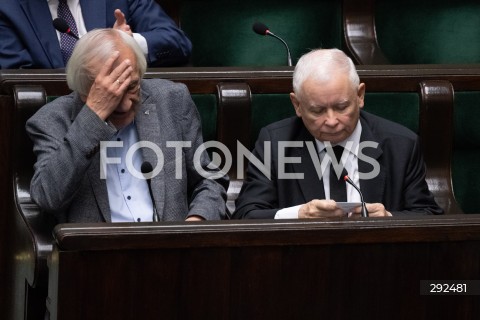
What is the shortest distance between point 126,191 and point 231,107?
0.24 m

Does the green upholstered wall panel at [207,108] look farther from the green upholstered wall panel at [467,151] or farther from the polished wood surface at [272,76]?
the green upholstered wall panel at [467,151]

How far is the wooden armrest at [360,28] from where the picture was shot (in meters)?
2.39

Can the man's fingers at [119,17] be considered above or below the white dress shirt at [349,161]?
above

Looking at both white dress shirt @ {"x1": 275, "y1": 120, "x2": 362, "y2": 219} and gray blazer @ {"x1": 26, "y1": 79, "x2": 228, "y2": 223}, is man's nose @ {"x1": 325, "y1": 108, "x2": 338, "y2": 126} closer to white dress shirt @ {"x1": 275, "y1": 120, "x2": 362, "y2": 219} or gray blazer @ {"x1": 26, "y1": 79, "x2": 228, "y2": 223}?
white dress shirt @ {"x1": 275, "y1": 120, "x2": 362, "y2": 219}

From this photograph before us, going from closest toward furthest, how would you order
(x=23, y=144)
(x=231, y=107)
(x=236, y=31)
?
(x=23, y=144) → (x=231, y=107) → (x=236, y=31)

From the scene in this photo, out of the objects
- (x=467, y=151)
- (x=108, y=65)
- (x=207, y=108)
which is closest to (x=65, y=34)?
(x=207, y=108)

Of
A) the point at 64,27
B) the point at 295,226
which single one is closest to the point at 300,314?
the point at 295,226

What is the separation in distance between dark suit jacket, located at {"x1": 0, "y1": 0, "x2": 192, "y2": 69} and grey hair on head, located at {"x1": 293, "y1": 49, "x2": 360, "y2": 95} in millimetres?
446

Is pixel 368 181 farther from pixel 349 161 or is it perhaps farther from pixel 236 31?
pixel 236 31

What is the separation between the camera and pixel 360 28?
7.99ft

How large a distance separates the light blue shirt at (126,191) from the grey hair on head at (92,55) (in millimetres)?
98

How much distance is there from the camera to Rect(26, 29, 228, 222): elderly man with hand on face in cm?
169

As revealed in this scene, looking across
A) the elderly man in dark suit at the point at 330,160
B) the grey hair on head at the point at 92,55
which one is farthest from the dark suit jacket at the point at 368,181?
the grey hair on head at the point at 92,55

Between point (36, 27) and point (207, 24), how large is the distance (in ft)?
1.48
